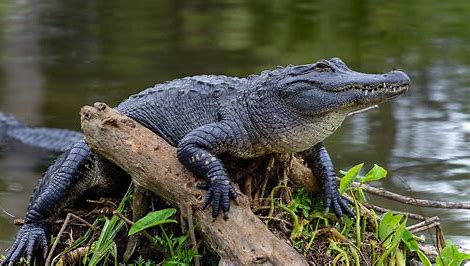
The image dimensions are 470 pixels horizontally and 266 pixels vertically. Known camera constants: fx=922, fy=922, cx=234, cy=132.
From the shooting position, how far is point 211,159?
3.46m

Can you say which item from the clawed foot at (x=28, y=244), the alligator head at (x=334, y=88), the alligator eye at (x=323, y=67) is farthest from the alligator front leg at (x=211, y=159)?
the clawed foot at (x=28, y=244)

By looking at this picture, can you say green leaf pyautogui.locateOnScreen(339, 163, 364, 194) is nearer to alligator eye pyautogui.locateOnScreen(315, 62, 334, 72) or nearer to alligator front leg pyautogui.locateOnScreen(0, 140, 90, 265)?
alligator eye pyautogui.locateOnScreen(315, 62, 334, 72)

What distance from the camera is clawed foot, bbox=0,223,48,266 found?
3916 millimetres

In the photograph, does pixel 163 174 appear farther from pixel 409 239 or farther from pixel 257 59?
pixel 257 59

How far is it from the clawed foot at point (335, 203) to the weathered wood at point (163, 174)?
0.53m

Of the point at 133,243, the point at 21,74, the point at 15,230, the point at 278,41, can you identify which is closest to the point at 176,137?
the point at 133,243

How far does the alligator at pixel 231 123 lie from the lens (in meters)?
3.41

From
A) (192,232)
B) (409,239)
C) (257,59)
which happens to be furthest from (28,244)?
(257,59)

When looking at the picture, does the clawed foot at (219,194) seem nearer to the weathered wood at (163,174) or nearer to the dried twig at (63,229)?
the weathered wood at (163,174)

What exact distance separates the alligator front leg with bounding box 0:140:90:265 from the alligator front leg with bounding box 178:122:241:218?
620 mm

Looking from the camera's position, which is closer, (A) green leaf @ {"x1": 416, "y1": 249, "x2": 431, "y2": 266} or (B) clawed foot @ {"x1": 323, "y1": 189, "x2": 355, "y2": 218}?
(A) green leaf @ {"x1": 416, "y1": 249, "x2": 431, "y2": 266}

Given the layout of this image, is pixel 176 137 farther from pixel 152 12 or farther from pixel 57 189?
pixel 152 12

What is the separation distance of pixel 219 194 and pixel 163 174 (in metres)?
0.24

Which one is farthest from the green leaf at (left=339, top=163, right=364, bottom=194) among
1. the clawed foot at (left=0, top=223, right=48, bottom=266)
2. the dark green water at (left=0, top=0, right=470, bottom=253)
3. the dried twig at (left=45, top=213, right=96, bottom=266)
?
the dark green water at (left=0, top=0, right=470, bottom=253)
